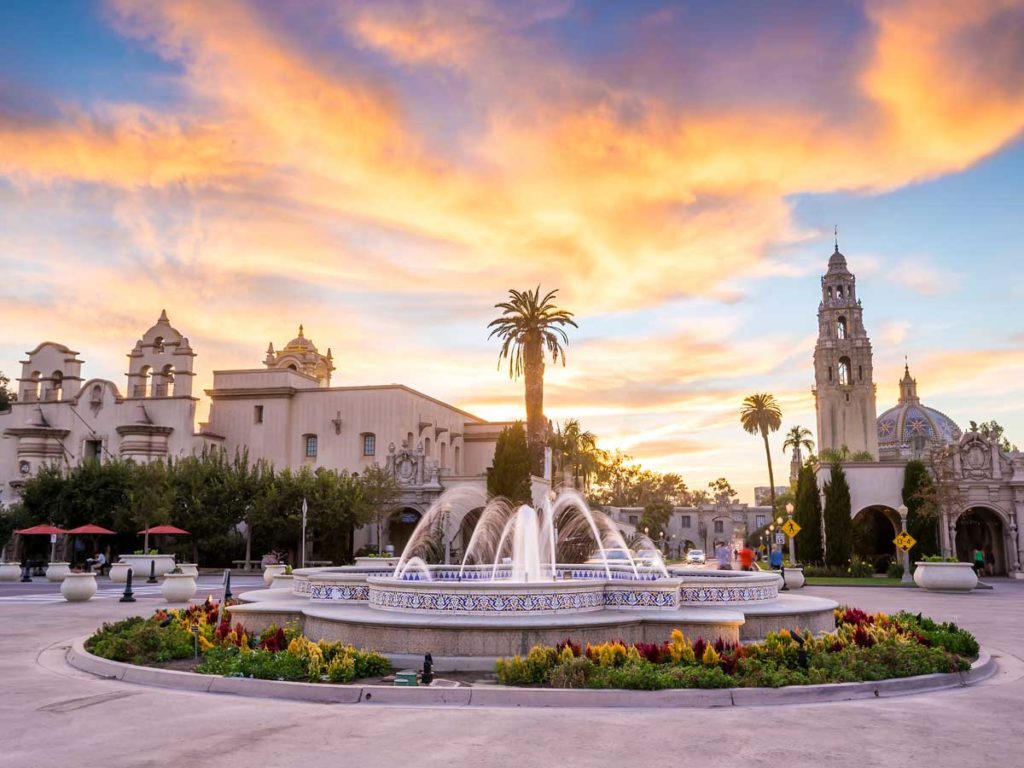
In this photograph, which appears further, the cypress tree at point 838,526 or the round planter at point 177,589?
the cypress tree at point 838,526

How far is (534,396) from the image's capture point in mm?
46281

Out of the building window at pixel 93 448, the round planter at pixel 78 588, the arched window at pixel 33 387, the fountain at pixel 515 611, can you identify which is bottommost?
the round planter at pixel 78 588

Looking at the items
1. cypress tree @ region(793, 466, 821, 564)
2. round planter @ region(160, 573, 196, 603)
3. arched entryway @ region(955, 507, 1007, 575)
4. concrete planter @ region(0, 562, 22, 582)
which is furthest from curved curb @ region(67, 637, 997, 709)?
arched entryway @ region(955, 507, 1007, 575)

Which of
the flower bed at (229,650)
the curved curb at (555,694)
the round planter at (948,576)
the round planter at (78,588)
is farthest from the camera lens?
the round planter at (948,576)

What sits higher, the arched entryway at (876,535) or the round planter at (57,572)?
the arched entryway at (876,535)

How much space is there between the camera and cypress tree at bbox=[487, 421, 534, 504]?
150 ft

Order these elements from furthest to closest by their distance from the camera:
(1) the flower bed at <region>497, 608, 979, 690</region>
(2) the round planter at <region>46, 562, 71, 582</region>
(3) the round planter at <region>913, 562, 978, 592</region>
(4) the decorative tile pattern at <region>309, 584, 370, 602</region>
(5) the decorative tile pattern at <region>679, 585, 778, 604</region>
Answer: (2) the round planter at <region>46, 562, 71, 582</region>, (3) the round planter at <region>913, 562, 978, 592</region>, (4) the decorative tile pattern at <region>309, 584, 370, 602</region>, (5) the decorative tile pattern at <region>679, 585, 778, 604</region>, (1) the flower bed at <region>497, 608, 979, 690</region>

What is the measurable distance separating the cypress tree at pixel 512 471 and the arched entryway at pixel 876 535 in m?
18.5

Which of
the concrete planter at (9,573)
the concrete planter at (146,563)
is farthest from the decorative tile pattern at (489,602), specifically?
the concrete planter at (9,573)

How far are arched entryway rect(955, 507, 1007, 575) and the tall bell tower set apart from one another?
185 ft

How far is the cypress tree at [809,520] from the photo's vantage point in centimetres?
4606

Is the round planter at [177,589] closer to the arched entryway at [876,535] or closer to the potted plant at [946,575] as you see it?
the potted plant at [946,575]

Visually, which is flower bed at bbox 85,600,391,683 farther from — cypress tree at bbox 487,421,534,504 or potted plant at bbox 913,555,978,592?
cypress tree at bbox 487,421,534,504

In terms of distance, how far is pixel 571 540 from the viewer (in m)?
27.0
